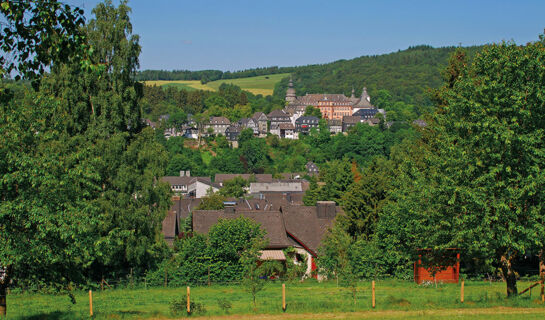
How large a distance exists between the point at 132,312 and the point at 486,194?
37.7 feet

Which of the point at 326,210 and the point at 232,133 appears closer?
the point at 326,210

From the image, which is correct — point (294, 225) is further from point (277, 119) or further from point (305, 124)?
point (277, 119)

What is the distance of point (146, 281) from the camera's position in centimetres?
2775

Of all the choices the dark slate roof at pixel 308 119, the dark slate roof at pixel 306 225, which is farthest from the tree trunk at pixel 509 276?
the dark slate roof at pixel 308 119

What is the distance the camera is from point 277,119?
194 metres

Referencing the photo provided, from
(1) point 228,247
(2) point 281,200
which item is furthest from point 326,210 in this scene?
(2) point 281,200

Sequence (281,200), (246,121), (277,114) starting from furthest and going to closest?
1. (277,114)
2. (246,121)
3. (281,200)

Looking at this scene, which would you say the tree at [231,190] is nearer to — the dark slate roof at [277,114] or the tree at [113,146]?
the tree at [113,146]

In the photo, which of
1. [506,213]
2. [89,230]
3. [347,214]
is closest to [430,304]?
[506,213]

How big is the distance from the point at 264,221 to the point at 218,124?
466ft

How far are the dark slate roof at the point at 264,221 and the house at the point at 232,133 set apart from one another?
12853 cm

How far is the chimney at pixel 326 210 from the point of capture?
3909 centimetres

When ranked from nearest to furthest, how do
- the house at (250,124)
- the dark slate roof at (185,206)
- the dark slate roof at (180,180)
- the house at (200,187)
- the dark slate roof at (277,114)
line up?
the dark slate roof at (185,206), the house at (200,187), the dark slate roof at (180,180), the house at (250,124), the dark slate roof at (277,114)

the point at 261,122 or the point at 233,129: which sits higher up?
the point at 261,122
